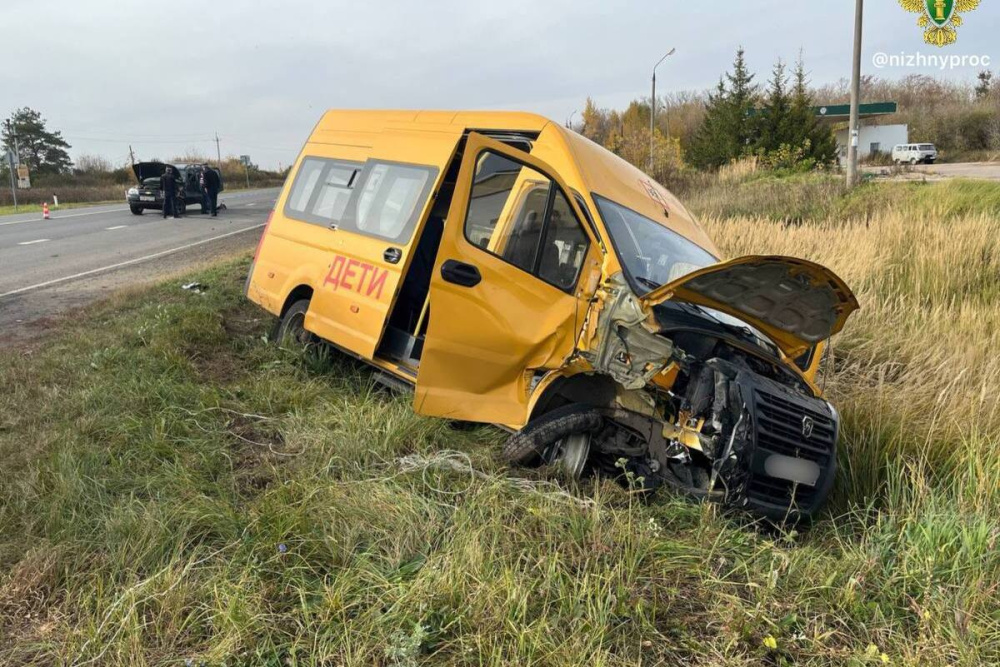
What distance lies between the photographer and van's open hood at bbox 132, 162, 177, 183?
21.4 m

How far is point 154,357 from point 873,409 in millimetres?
5266

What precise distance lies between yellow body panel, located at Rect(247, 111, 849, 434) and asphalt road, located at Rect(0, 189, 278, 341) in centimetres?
365

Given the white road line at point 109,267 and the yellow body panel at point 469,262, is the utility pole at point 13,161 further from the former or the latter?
the yellow body panel at point 469,262

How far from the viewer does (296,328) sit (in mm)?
5719

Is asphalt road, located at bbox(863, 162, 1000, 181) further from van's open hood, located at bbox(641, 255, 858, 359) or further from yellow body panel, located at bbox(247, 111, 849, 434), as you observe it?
van's open hood, located at bbox(641, 255, 858, 359)

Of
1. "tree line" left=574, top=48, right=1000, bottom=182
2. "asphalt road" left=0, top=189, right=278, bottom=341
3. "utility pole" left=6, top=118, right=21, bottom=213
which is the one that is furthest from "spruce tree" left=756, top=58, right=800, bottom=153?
"utility pole" left=6, top=118, right=21, bottom=213

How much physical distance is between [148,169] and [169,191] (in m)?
1.28

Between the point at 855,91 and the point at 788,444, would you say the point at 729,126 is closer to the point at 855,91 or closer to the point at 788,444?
the point at 855,91

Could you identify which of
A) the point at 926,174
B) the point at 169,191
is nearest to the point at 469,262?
the point at 169,191

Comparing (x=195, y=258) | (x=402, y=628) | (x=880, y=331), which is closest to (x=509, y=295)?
(x=402, y=628)

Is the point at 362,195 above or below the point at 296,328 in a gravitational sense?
above

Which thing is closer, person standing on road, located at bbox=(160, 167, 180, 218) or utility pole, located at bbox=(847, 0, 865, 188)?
utility pole, located at bbox=(847, 0, 865, 188)

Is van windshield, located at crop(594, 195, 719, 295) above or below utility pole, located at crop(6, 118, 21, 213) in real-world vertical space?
below

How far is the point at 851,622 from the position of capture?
2520 millimetres
